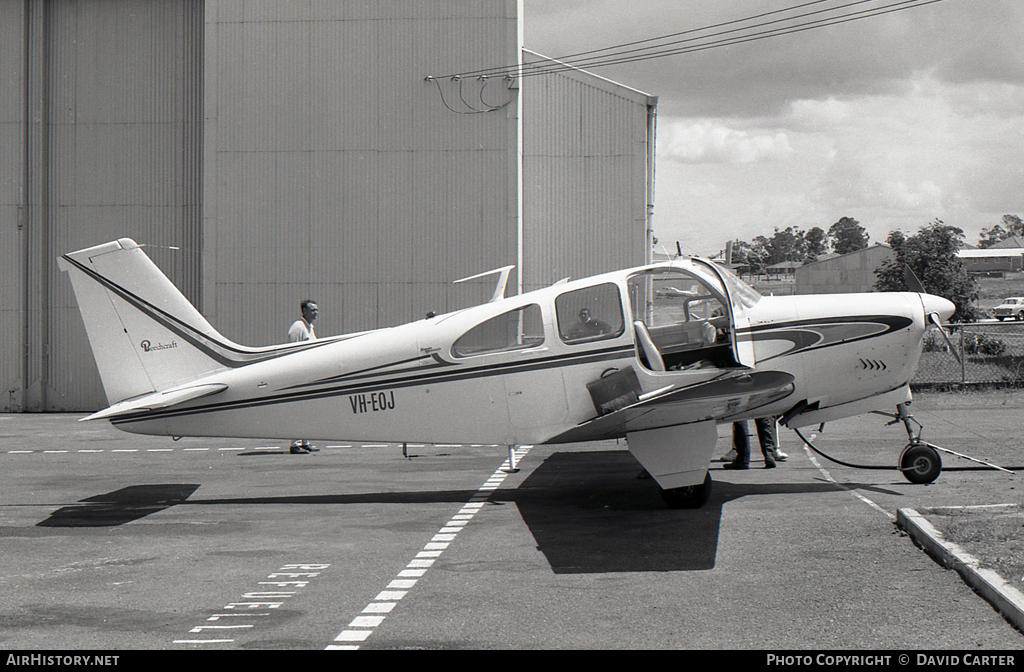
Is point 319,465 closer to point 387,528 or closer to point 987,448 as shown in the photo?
point 387,528

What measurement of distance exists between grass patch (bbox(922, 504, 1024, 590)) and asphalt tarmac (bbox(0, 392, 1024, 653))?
0.29 meters

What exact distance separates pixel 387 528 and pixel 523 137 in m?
15.5

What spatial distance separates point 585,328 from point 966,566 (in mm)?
4201

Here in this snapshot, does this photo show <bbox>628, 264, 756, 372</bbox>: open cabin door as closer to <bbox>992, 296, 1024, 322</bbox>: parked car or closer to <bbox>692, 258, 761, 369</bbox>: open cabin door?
<bbox>692, 258, 761, 369</bbox>: open cabin door

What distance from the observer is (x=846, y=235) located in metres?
172

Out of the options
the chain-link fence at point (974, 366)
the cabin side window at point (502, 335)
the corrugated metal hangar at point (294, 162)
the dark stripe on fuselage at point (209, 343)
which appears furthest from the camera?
the corrugated metal hangar at point (294, 162)

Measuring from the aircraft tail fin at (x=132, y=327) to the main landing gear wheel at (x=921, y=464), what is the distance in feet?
22.9

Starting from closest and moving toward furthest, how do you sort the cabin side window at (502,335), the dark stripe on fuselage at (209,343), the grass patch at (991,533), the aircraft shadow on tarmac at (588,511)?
the grass patch at (991,533)
the aircraft shadow on tarmac at (588,511)
the cabin side window at (502,335)
the dark stripe on fuselage at (209,343)

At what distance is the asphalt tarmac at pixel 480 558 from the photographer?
532 centimetres

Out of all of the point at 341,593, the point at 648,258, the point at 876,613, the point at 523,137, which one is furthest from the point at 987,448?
the point at 523,137

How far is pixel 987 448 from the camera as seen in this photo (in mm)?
12664

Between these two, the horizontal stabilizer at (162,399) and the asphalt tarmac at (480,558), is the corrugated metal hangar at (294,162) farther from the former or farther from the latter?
the horizontal stabilizer at (162,399)

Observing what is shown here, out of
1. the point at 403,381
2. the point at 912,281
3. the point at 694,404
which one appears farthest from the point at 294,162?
the point at 694,404

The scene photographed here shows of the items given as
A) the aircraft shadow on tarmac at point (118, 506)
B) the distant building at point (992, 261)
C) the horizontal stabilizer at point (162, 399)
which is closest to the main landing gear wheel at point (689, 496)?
the horizontal stabilizer at point (162, 399)
